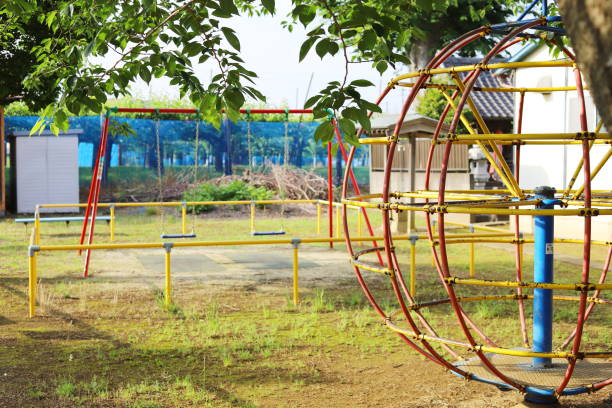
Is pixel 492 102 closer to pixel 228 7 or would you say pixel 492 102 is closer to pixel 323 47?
pixel 228 7

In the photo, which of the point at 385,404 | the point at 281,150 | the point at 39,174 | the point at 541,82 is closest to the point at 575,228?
the point at 541,82

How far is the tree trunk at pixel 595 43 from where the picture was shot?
1290 mm

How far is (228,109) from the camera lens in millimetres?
4324

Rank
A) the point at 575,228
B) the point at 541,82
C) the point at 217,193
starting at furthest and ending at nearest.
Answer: the point at 217,193, the point at 541,82, the point at 575,228

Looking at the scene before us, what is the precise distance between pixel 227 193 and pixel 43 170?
514 centimetres

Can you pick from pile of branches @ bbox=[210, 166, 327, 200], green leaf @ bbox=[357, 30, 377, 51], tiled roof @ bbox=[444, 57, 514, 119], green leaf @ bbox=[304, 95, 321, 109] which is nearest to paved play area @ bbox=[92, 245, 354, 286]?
green leaf @ bbox=[357, 30, 377, 51]

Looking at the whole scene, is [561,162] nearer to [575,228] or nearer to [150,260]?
[575,228]

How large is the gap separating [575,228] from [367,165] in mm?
14132

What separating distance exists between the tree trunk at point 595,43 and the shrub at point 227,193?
19928 millimetres

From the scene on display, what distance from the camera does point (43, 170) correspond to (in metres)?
20.1

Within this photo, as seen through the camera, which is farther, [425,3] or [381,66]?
[381,66]

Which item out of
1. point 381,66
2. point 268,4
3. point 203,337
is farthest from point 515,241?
point 268,4

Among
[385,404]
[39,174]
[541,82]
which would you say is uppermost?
[541,82]

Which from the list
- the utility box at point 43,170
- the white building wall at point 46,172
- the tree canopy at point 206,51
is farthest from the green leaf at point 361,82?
the white building wall at point 46,172
